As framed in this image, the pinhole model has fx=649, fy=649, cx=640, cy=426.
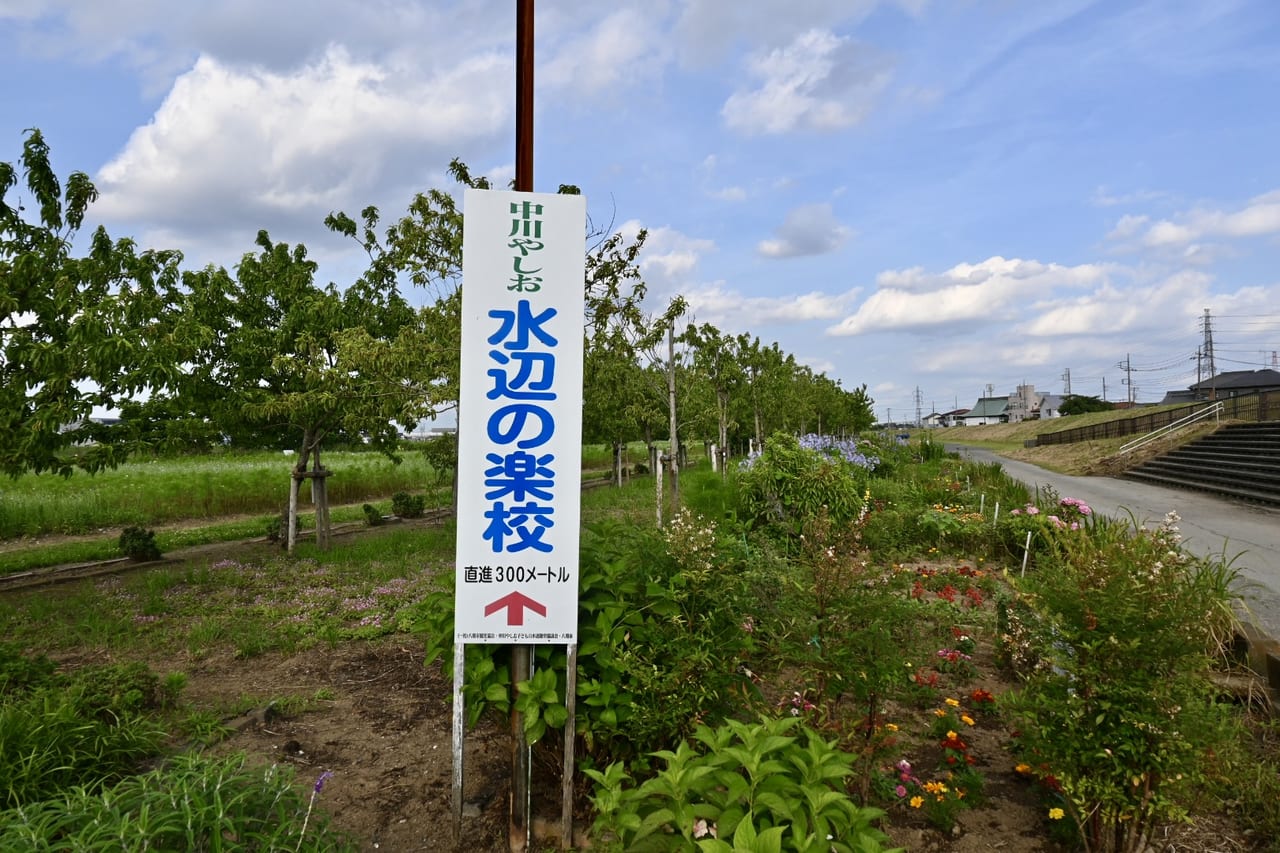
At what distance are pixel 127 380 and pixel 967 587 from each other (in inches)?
366

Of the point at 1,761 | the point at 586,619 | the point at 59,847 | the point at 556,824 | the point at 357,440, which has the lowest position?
the point at 556,824

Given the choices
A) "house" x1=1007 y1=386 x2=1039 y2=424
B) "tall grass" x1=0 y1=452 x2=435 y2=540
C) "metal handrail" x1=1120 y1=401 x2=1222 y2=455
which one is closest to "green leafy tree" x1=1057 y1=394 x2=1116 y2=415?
"house" x1=1007 y1=386 x2=1039 y2=424

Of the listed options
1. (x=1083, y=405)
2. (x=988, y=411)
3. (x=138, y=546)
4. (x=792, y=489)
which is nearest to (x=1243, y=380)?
(x=1083, y=405)

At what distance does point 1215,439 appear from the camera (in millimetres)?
19859

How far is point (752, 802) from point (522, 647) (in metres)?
1.39

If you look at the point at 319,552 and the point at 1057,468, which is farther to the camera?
the point at 1057,468

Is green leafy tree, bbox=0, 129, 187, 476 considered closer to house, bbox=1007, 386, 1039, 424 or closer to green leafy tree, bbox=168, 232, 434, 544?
green leafy tree, bbox=168, 232, 434, 544

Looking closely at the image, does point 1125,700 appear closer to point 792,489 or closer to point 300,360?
point 792,489

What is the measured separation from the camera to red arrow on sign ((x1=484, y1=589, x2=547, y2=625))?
297 centimetres

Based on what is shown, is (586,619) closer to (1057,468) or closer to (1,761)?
(1,761)

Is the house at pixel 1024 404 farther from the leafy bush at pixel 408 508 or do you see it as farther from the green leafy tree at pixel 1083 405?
the leafy bush at pixel 408 508

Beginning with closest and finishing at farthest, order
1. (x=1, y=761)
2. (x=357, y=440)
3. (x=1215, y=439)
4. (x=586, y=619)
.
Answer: (x=1, y=761), (x=586, y=619), (x=357, y=440), (x=1215, y=439)

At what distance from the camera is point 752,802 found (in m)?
2.02

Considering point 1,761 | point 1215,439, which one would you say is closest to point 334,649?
point 1,761
